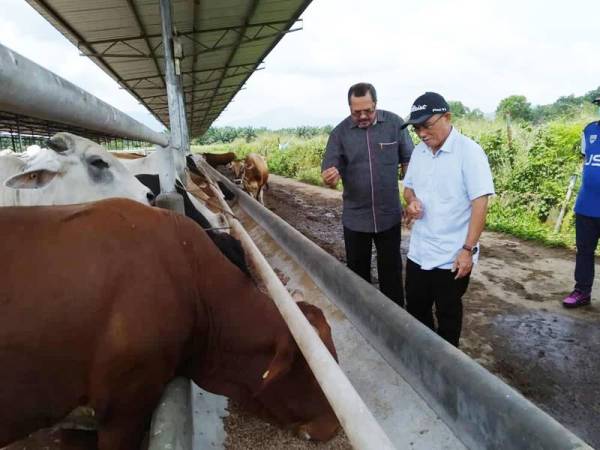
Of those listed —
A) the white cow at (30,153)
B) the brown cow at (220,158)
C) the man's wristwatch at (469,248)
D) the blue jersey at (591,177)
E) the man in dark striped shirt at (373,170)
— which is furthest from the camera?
the brown cow at (220,158)

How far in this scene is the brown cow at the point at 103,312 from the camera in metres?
1.54

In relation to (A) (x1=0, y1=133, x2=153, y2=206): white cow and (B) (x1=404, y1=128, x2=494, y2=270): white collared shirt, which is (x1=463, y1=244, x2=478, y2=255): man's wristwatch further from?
(A) (x1=0, y1=133, x2=153, y2=206): white cow

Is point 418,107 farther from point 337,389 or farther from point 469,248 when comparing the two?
point 337,389

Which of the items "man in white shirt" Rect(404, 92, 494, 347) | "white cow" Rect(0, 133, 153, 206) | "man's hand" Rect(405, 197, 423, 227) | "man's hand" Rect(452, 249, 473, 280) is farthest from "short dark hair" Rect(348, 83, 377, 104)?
"white cow" Rect(0, 133, 153, 206)

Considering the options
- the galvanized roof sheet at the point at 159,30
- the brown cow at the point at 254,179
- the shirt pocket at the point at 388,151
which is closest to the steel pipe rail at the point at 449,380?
the shirt pocket at the point at 388,151

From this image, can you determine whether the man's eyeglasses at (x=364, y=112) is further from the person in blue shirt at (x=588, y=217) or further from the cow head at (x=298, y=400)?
the person in blue shirt at (x=588, y=217)

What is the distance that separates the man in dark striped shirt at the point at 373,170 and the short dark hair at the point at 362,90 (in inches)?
1.4

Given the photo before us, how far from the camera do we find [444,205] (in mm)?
2660

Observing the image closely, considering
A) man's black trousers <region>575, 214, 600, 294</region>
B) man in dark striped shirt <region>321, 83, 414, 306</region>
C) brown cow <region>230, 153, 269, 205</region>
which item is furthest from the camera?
brown cow <region>230, 153, 269, 205</region>

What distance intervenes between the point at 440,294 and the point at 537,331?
5.75 ft

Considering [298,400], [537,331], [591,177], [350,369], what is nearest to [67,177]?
[298,400]

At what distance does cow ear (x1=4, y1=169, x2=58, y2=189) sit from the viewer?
2.40 metres

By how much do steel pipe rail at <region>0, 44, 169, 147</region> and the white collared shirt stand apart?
6.46 feet

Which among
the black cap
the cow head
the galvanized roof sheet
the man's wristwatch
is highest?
the galvanized roof sheet
